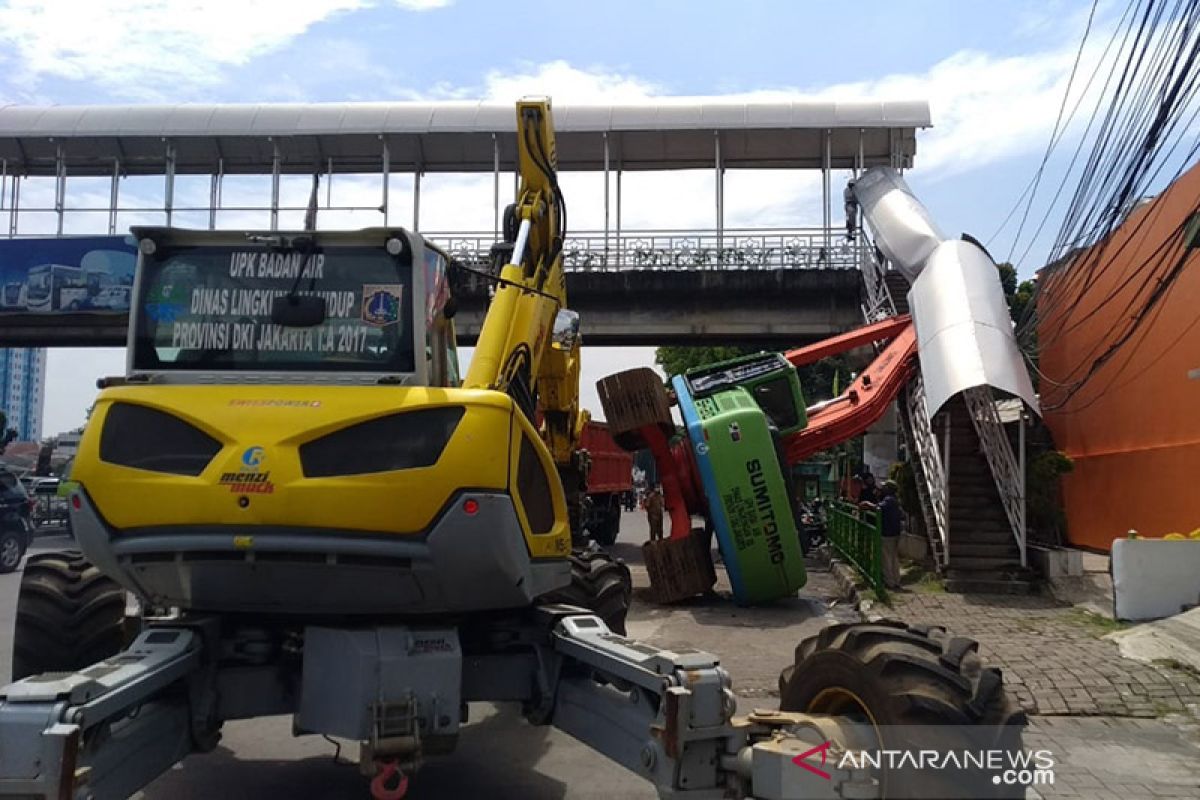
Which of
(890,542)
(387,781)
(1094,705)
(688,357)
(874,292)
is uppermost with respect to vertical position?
(688,357)

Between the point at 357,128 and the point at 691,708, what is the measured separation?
81.7 feet

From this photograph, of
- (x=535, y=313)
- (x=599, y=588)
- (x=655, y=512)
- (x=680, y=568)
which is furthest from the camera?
(x=655, y=512)

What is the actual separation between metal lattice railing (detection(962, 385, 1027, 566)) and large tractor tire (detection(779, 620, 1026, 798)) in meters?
10.3

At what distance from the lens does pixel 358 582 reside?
4.93 metres

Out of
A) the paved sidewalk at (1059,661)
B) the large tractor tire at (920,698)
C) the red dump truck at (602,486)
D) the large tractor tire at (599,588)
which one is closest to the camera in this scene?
the large tractor tire at (920,698)

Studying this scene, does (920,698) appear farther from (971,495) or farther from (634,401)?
(971,495)

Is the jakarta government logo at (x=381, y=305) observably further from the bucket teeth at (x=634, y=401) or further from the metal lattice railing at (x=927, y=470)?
the metal lattice railing at (x=927, y=470)

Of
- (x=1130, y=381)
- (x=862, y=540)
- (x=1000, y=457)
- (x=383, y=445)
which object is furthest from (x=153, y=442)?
(x=1130, y=381)

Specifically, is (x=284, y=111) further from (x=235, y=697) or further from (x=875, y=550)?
(x=235, y=697)

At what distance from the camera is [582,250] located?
86.0ft

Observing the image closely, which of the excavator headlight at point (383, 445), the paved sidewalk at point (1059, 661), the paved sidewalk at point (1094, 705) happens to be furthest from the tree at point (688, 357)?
the excavator headlight at point (383, 445)

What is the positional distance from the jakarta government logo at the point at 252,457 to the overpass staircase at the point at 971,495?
37.3 feet

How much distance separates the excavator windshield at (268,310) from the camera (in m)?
5.42

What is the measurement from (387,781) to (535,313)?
12.9 feet
